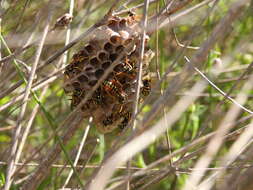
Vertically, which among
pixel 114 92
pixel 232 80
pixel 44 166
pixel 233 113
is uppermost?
pixel 233 113

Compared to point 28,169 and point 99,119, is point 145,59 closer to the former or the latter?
point 99,119

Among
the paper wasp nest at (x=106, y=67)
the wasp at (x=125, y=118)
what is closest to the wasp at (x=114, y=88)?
the paper wasp nest at (x=106, y=67)

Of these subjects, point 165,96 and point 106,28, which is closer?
point 165,96

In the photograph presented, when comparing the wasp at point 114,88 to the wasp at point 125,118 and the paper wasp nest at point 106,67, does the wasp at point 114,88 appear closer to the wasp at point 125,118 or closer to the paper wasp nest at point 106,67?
the paper wasp nest at point 106,67

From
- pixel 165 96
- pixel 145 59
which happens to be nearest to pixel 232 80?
pixel 145 59

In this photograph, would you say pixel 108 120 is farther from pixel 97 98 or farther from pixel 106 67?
pixel 106 67

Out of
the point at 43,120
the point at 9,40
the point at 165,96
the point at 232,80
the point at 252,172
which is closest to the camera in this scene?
the point at 252,172

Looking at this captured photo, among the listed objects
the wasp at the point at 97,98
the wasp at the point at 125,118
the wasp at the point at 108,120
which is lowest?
the wasp at the point at 125,118

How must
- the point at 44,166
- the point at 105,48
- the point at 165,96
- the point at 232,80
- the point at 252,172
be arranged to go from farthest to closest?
1. the point at 232,80
2. the point at 44,166
3. the point at 105,48
4. the point at 165,96
5. the point at 252,172

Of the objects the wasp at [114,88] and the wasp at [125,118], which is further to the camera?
the wasp at [125,118]
